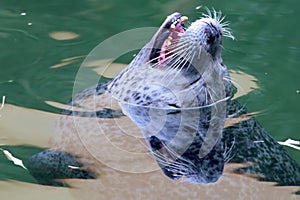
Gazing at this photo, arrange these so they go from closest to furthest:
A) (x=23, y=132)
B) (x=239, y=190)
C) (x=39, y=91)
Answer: (x=239, y=190) → (x=23, y=132) → (x=39, y=91)

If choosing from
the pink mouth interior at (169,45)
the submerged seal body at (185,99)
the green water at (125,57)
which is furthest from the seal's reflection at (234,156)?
the pink mouth interior at (169,45)

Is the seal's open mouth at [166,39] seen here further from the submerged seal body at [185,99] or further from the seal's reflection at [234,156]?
the seal's reflection at [234,156]

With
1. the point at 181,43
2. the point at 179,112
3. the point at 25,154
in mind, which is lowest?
the point at 25,154

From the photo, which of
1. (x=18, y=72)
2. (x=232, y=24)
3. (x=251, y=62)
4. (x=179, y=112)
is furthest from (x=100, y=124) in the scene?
(x=232, y=24)

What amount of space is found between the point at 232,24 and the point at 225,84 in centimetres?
216

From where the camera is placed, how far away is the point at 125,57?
5.75 metres

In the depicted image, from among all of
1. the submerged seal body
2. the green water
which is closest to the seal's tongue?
the submerged seal body

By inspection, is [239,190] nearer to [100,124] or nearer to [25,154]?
[100,124]

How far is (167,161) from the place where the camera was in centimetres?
399

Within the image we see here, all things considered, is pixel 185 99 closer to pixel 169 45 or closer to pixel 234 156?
pixel 169 45

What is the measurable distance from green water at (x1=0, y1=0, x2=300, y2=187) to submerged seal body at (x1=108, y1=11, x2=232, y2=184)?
77 centimetres

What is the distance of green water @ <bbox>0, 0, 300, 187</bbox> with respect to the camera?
5168mm

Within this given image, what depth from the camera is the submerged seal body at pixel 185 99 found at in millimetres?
3973

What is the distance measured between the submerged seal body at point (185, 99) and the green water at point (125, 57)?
0.77 m
